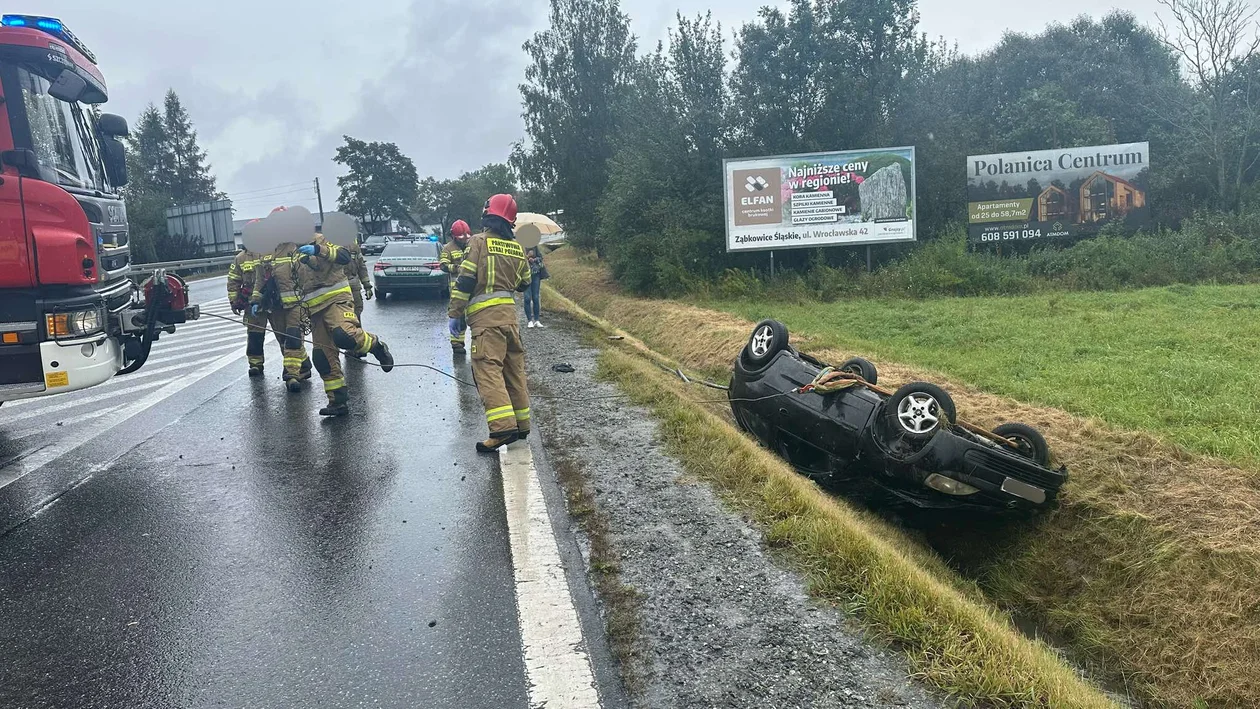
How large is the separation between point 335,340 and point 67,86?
276cm

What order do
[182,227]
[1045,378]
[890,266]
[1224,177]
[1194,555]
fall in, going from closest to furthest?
[1194,555]
[1045,378]
[890,266]
[1224,177]
[182,227]

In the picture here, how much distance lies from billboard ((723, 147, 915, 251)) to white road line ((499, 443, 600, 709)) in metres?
13.2

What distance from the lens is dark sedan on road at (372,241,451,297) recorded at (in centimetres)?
1894

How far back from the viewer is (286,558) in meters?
4.25

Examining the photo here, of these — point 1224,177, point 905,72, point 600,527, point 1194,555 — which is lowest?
point 1194,555

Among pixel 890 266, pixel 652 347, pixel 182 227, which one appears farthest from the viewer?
pixel 182 227

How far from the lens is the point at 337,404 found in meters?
7.76

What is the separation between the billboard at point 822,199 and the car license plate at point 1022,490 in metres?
12.6

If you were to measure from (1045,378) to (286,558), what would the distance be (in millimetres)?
6506

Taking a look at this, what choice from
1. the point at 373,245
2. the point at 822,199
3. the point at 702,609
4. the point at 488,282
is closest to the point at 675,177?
the point at 822,199

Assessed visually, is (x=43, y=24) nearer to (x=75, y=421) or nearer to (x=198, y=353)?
(x=75, y=421)

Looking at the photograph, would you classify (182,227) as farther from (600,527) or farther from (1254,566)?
(1254,566)

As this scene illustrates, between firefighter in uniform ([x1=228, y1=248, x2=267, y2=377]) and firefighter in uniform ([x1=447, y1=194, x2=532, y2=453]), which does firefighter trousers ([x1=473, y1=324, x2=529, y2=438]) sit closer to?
firefighter in uniform ([x1=447, y1=194, x2=532, y2=453])

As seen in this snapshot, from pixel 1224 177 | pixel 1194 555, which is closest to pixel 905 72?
pixel 1224 177
